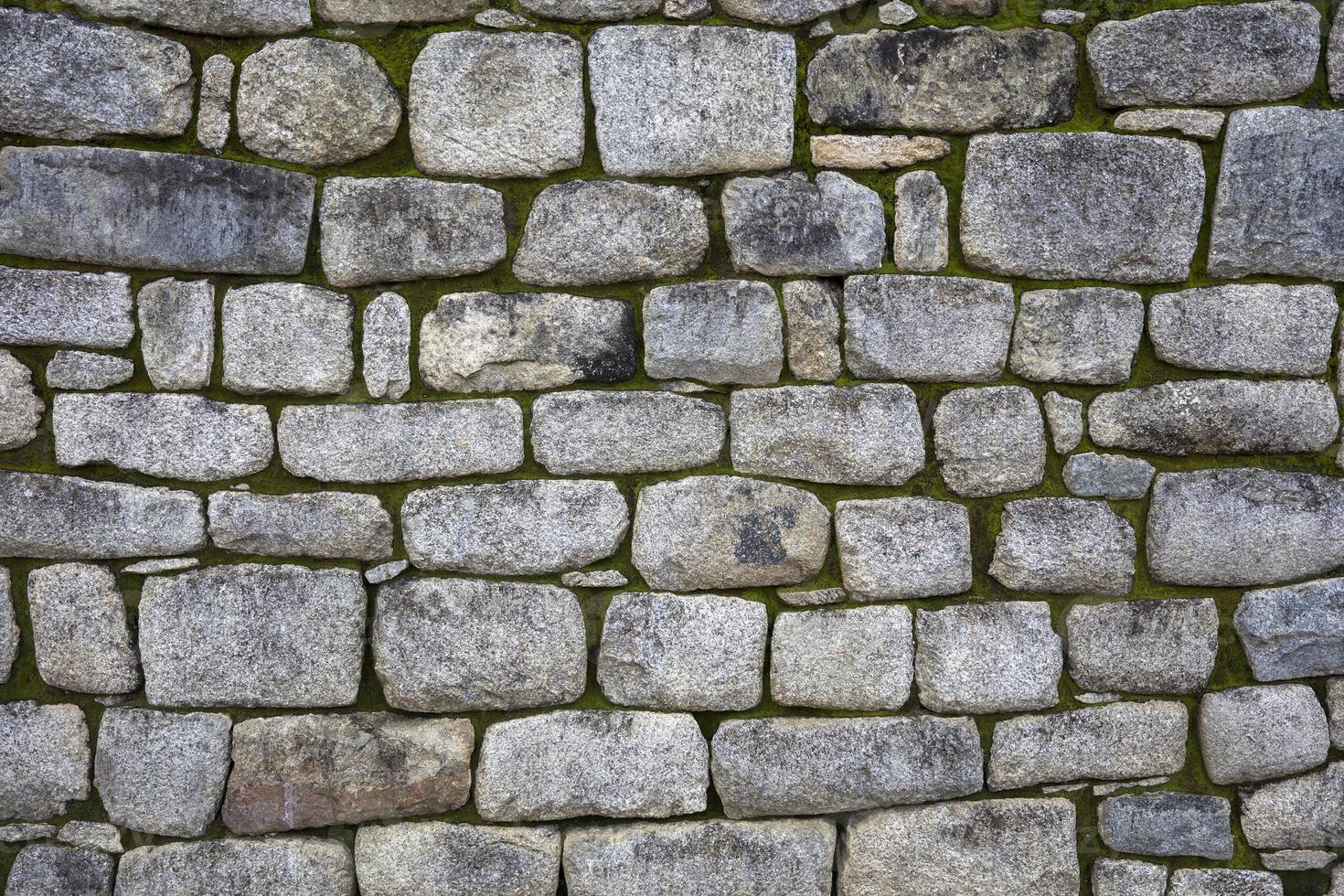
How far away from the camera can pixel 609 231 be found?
221 centimetres

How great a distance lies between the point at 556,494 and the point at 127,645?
3.60 ft

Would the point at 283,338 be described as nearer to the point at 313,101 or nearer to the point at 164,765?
the point at 313,101

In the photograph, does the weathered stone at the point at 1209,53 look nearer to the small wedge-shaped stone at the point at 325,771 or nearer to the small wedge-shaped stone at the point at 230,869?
the small wedge-shaped stone at the point at 325,771

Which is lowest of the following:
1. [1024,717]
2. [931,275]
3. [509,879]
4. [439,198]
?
[509,879]

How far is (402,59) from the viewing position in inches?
86.9

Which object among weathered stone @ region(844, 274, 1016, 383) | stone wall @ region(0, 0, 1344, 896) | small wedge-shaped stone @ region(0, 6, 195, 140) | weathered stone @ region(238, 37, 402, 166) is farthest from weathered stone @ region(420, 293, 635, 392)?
small wedge-shaped stone @ region(0, 6, 195, 140)

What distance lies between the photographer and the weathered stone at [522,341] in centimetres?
Answer: 221

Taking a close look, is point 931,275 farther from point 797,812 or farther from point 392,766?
point 392,766

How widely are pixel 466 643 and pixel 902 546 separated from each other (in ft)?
3.58

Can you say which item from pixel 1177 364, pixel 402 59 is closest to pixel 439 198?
pixel 402 59

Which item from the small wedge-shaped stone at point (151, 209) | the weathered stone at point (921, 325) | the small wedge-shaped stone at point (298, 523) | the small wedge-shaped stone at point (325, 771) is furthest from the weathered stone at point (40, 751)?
the weathered stone at point (921, 325)

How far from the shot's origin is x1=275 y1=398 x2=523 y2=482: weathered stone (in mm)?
2199

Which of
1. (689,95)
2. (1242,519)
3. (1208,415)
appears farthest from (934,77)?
(1242,519)

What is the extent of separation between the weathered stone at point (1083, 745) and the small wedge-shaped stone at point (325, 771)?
1363 millimetres
